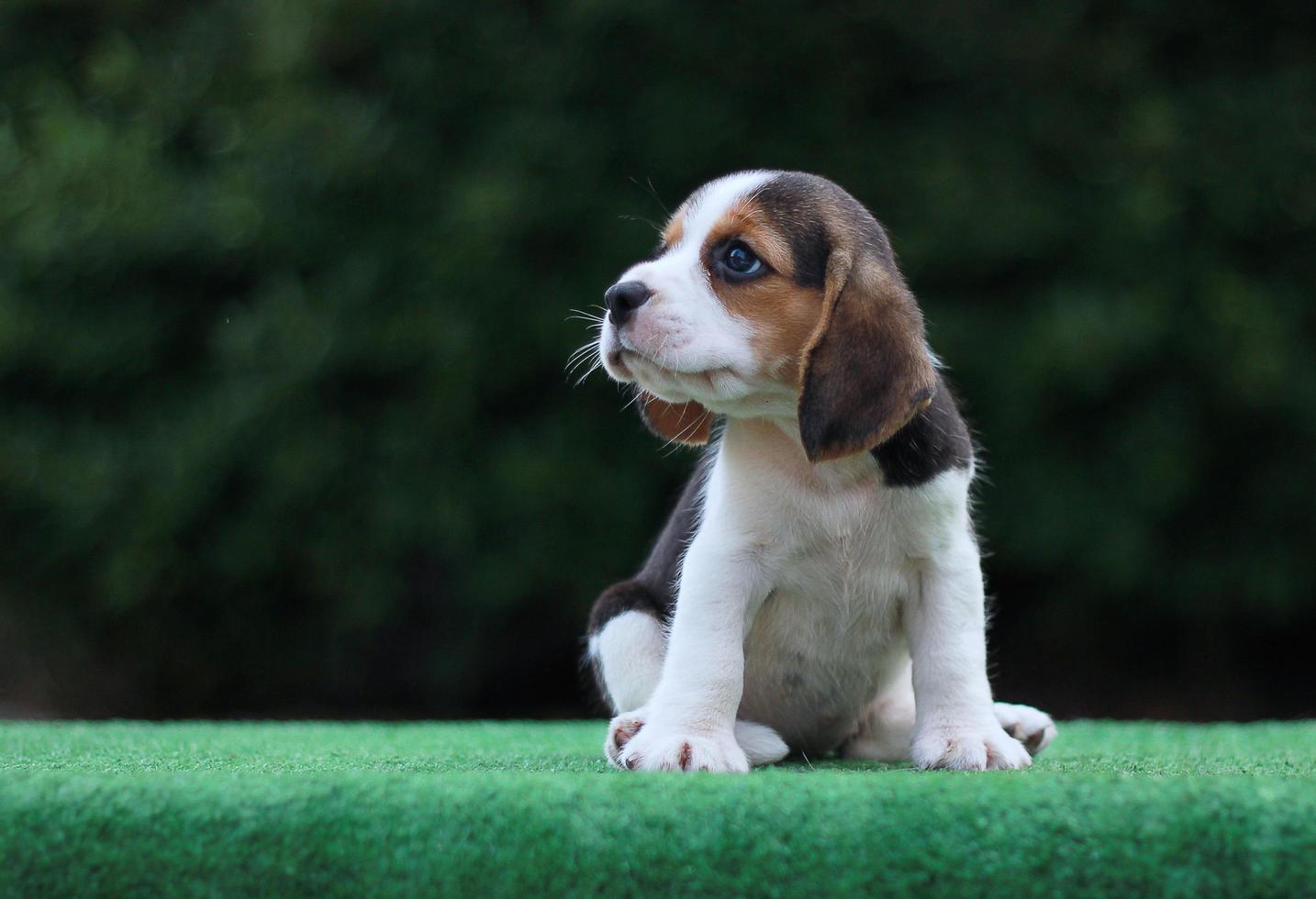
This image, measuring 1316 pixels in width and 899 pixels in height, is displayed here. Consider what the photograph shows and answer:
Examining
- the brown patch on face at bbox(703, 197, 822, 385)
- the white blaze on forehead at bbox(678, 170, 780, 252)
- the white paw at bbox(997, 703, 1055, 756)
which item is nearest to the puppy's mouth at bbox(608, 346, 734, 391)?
the brown patch on face at bbox(703, 197, 822, 385)

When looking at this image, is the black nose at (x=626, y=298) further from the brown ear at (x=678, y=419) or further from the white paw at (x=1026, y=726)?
the white paw at (x=1026, y=726)

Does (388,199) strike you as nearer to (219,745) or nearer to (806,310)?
(219,745)

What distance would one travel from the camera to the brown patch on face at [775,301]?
10.6 feet

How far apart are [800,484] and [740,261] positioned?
567mm

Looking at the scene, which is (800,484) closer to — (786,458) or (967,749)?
(786,458)

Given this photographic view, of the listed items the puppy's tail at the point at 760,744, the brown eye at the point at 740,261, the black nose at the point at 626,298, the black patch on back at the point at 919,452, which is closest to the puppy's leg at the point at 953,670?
the black patch on back at the point at 919,452

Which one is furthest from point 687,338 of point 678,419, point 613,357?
point 678,419

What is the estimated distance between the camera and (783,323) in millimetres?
3254

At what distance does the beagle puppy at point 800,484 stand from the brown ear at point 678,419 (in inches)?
8.6

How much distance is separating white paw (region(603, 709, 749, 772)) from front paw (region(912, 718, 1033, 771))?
0.43 meters

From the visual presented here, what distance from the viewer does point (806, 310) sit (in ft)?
10.7

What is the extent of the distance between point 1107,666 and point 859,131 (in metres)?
3.75

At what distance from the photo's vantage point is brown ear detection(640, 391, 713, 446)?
375cm

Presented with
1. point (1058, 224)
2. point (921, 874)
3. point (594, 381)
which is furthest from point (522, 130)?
point (921, 874)
